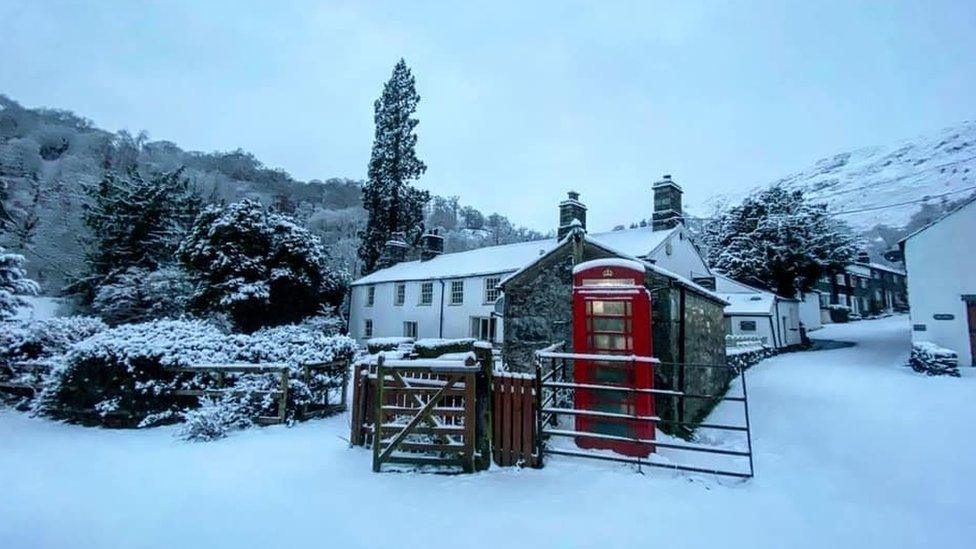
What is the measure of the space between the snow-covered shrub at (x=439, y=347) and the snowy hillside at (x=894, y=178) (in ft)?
117

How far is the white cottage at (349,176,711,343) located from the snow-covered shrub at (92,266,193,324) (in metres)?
10.9

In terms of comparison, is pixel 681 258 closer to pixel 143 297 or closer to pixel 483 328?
pixel 483 328

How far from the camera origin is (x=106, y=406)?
29.1 feet

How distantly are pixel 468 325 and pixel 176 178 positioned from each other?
24143 mm

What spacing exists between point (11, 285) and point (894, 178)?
123 m

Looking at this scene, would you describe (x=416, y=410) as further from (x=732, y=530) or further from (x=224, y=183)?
(x=224, y=183)

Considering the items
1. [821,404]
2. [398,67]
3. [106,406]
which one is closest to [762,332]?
[821,404]

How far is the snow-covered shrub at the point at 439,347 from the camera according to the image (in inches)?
826

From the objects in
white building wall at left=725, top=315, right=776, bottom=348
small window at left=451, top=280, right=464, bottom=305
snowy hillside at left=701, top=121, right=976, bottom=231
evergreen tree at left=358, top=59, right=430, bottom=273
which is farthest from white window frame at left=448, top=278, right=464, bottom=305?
snowy hillside at left=701, top=121, right=976, bottom=231

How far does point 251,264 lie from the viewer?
74.2 ft

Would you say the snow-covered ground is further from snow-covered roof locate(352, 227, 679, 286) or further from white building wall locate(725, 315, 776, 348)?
white building wall locate(725, 315, 776, 348)

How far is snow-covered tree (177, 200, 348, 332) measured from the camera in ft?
73.3

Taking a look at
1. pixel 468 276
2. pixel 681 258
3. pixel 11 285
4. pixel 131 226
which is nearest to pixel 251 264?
pixel 11 285

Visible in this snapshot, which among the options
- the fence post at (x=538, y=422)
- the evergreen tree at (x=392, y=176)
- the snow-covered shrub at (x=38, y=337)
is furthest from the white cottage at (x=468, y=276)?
the snow-covered shrub at (x=38, y=337)
